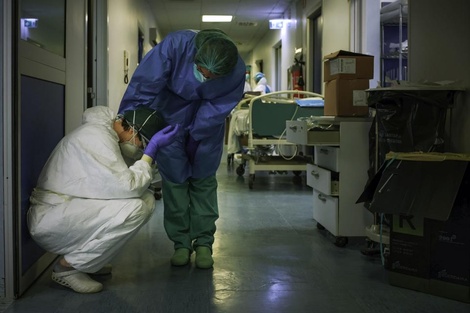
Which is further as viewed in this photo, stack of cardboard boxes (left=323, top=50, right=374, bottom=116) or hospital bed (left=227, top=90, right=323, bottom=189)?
hospital bed (left=227, top=90, right=323, bottom=189)

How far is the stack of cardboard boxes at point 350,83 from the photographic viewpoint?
300 cm

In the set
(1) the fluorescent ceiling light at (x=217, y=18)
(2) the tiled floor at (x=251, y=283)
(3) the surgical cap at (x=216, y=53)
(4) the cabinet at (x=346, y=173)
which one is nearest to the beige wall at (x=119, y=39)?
(2) the tiled floor at (x=251, y=283)

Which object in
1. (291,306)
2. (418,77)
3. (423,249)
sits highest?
(418,77)

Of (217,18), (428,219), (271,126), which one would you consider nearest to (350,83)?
(428,219)

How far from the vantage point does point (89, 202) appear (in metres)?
1.99

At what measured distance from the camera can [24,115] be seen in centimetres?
203

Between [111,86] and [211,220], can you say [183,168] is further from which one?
[111,86]

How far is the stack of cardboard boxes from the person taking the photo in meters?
3.00

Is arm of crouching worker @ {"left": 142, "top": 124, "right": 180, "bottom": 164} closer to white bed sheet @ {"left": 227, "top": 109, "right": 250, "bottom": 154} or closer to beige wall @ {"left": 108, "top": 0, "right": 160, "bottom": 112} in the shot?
beige wall @ {"left": 108, "top": 0, "right": 160, "bottom": 112}

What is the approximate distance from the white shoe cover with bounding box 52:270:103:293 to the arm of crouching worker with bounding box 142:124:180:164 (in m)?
0.54

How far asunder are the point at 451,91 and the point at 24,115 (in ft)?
6.15

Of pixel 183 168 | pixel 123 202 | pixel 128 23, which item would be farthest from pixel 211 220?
pixel 128 23

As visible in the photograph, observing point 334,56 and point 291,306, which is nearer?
point 291,306

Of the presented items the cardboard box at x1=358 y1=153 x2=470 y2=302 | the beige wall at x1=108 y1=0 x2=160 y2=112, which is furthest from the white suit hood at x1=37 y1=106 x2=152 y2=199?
the beige wall at x1=108 y1=0 x2=160 y2=112
